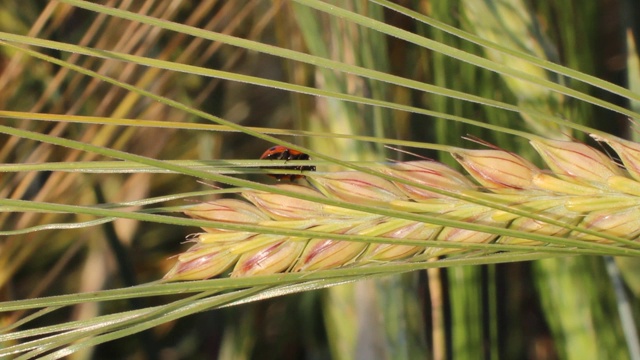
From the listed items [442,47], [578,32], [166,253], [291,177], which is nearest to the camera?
[442,47]

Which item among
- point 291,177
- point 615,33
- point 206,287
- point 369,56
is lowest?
point 206,287

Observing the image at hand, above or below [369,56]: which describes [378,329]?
below

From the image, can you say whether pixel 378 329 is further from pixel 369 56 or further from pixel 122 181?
pixel 122 181

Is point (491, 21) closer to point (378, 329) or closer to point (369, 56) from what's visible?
point (369, 56)

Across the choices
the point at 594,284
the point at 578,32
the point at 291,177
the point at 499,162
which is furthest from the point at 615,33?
the point at 499,162

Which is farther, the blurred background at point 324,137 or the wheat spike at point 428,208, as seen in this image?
the blurred background at point 324,137

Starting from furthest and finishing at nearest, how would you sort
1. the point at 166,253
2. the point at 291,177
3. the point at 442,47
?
the point at 166,253, the point at 291,177, the point at 442,47

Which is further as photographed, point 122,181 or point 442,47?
point 122,181

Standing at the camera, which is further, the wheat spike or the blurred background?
the blurred background

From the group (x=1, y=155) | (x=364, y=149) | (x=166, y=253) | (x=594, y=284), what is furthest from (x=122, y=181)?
(x=594, y=284)
